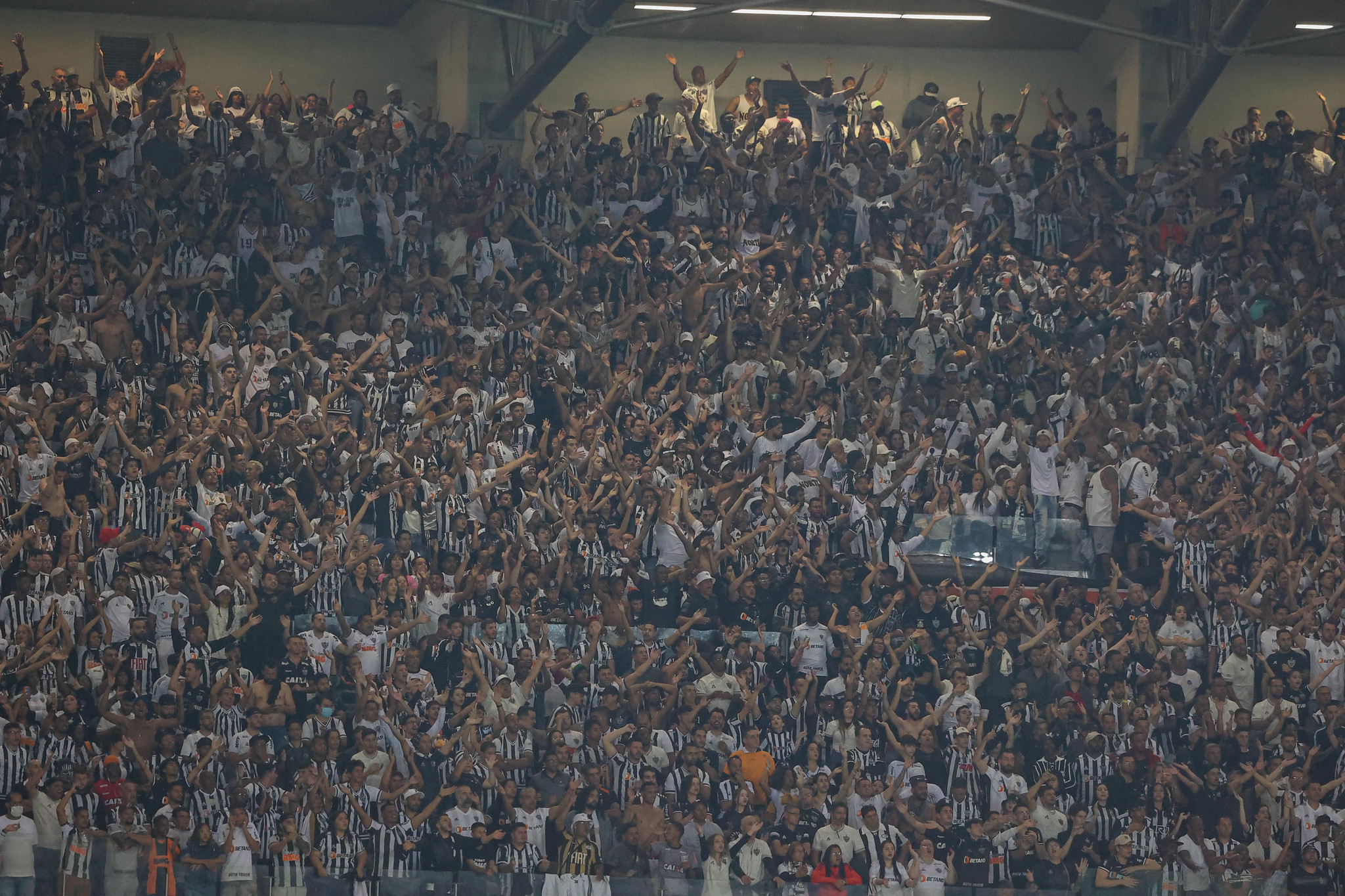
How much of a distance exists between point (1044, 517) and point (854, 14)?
9.01 m

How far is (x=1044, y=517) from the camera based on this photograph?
59.9 feet

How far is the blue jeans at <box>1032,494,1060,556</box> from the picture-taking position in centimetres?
1805

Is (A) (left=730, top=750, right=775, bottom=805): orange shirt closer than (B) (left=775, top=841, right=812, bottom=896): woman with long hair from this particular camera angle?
No

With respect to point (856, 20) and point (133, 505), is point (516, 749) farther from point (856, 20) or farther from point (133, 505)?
point (856, 20)

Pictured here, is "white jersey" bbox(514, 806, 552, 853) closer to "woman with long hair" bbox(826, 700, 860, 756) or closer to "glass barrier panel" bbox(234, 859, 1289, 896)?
"glass barrier panel" bbox(234, 859, 1289, 896)

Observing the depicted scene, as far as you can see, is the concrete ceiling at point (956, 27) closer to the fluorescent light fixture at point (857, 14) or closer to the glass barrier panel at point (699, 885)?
the fluorescent light fixture at point (857, 14)

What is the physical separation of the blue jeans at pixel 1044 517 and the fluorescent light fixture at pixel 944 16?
9.01 meters

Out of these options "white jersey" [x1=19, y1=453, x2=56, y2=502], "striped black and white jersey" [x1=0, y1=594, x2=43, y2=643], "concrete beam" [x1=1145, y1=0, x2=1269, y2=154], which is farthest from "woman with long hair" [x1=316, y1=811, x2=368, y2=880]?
"concrete beam" [x1=1145, y1=0, x2=1269, y2=154]

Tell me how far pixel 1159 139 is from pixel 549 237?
822 cm

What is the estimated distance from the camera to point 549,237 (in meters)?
21.0

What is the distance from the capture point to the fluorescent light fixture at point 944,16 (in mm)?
24891

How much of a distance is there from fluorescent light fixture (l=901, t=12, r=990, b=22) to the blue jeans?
9.01 meters

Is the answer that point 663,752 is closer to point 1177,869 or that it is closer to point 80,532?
point 1177,869

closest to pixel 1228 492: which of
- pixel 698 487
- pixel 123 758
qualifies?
pixel 698 487
